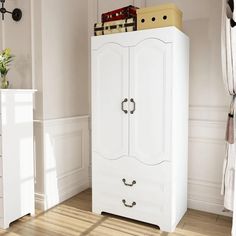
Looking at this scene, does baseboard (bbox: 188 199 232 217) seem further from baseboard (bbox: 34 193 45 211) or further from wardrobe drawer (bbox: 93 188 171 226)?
baseboard (bbox: 34 193 45 211)

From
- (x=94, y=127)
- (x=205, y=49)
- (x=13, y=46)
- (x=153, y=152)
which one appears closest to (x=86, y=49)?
(x=13, y=46)

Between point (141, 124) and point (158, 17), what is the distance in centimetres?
91

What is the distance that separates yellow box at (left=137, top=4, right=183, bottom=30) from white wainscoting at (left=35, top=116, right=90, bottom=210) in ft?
4.23

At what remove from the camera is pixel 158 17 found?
7.46 ft

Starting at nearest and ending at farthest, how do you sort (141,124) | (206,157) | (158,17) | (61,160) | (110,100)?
(158,17)
(141,124)
(110,100)
(206,157)
(61,160)

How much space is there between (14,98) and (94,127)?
2.49ft

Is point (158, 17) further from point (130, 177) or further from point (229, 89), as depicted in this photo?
point (130, 177)

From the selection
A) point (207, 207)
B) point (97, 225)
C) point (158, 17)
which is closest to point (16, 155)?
point (97, 225)

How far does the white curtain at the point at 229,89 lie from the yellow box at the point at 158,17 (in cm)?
39

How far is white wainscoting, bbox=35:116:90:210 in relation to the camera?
8.93 feet

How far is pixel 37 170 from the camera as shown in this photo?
2.75 metres

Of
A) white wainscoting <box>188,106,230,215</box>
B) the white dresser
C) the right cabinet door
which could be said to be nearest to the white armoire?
the right cabinet door

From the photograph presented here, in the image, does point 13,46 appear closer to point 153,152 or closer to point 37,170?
point 37,170

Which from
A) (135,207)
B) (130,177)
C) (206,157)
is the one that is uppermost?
(206,157)
